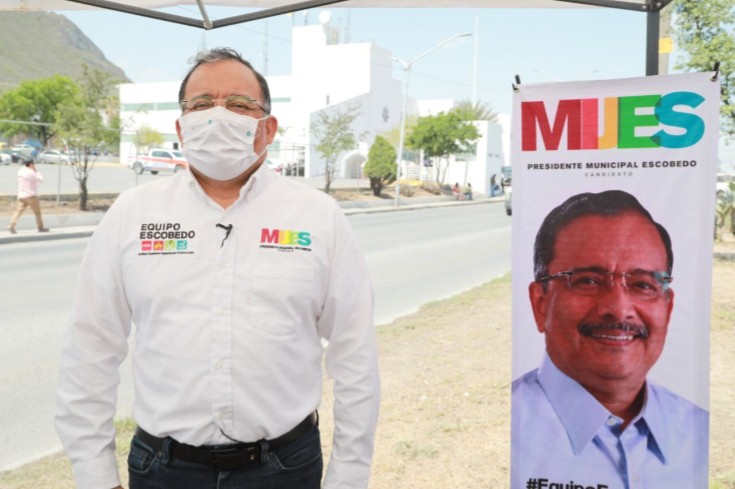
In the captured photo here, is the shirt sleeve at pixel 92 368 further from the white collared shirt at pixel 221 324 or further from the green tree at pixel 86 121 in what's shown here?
the green tree at pixel 86 121

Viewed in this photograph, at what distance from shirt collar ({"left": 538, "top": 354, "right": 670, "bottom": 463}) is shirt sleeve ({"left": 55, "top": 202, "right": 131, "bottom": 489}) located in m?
1.86

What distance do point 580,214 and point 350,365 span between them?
1.46 meters

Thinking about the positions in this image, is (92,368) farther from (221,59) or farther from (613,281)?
(613,281)

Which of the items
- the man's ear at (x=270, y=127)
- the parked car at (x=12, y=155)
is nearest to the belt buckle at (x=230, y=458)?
the man's ear at (x=270, y=127)

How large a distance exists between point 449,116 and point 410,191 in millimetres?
6739

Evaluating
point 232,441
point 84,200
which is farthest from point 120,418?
point 84,200

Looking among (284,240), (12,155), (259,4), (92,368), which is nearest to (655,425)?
(284,240)

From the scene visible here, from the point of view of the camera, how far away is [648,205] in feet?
9.61

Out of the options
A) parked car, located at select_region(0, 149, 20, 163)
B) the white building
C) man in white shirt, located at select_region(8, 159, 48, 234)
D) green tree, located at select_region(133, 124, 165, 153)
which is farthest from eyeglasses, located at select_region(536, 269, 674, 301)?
green tree, located at select_region(133, 124, 165, 153)

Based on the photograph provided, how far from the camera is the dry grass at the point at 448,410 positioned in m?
3.90

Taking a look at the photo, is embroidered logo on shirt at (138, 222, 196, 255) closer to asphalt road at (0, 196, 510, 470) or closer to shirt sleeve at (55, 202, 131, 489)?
shirt sleeve at (55, 202, 131, 489)

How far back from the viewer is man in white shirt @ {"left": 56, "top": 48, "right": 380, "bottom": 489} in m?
1.91

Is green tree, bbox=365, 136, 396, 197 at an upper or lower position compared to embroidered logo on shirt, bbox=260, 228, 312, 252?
upper

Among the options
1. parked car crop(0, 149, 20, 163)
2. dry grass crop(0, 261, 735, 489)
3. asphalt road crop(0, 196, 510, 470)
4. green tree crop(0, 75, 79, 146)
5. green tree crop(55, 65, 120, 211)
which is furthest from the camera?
green tree crop(0, 75, 79, 146)
